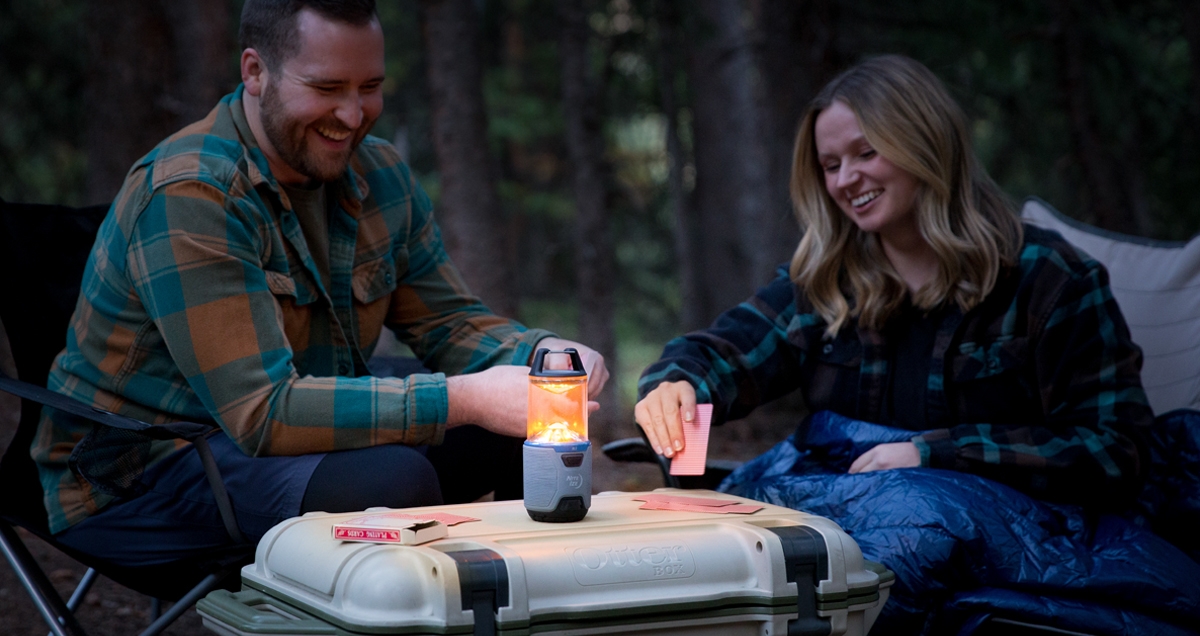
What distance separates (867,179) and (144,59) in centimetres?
461

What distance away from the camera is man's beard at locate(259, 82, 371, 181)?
2.30 metres

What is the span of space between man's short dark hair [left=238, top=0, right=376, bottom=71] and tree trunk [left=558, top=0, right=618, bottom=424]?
326 cm

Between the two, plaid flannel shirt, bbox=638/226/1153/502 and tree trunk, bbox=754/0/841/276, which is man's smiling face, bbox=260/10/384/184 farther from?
tree trunk, bbox=754/0/841/276

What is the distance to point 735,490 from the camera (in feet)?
8.78

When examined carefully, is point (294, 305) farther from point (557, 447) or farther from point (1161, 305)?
point (1161, 305)

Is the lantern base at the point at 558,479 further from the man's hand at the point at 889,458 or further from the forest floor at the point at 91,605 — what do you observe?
the forest floor at the point at 91,605

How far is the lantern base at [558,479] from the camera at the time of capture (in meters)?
1.80

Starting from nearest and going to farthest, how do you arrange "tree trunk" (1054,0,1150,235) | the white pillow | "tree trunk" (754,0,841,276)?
the white pillow
"tree trunk" (754,0,841,276)
"tree trunk" (1054,0,1150,235)

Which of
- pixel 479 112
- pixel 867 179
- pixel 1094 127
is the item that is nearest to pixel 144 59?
pixel 479 112

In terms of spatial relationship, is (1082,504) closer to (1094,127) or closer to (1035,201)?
(1035,201)

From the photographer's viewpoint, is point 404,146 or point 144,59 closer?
point 144,59

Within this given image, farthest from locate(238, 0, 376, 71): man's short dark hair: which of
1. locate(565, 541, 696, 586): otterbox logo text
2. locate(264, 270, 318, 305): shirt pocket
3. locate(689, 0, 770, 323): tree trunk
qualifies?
locate(689, 0, 770, 323): tree trunk

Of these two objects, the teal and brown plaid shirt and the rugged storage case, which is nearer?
the rugged storage case

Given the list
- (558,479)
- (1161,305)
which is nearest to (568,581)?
(558,479)
